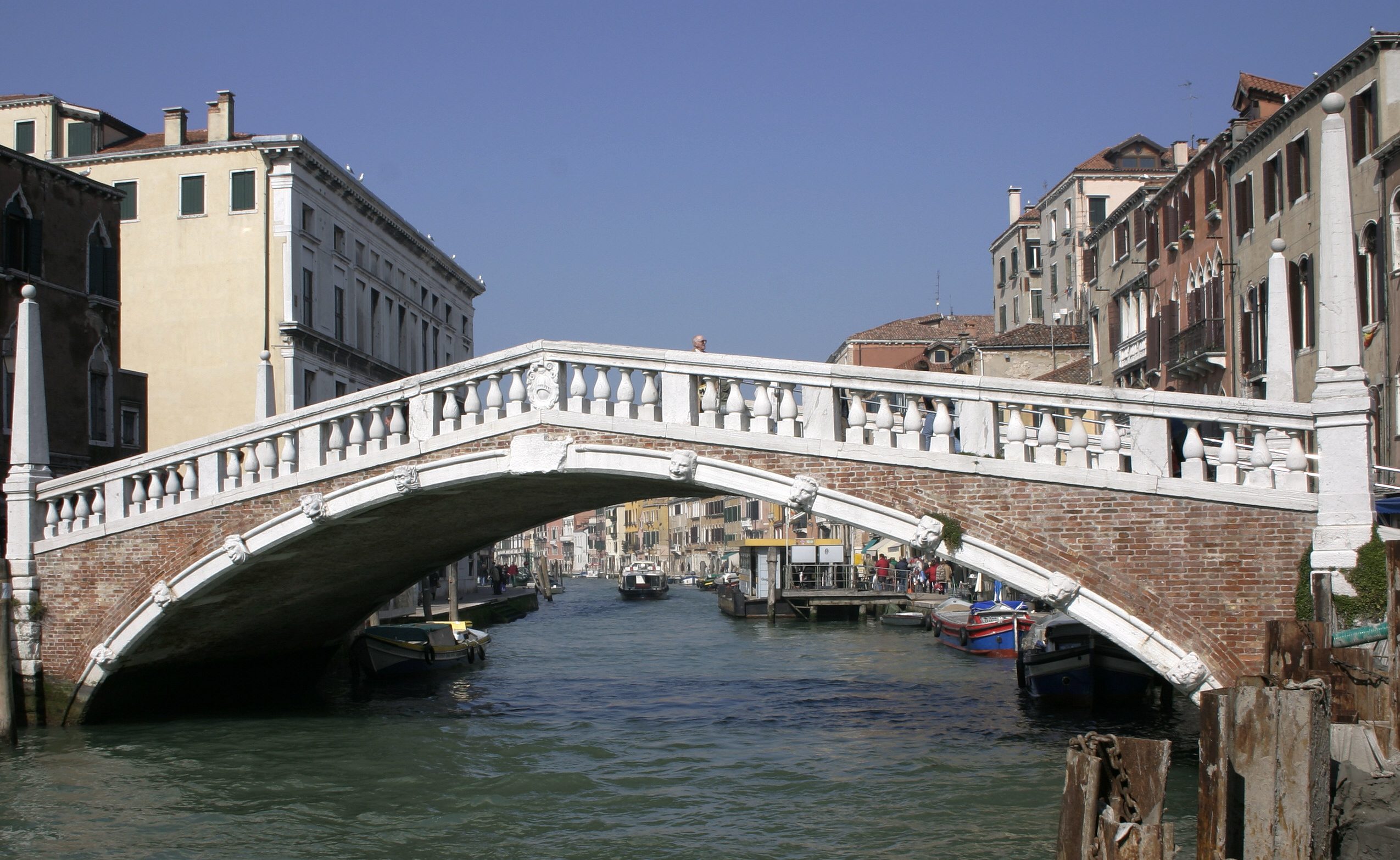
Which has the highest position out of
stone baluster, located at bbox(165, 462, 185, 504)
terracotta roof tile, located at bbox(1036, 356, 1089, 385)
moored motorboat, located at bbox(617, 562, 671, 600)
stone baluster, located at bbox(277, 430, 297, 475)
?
terracotta roof tile, located at bbox(1036, 356, 1089, 385)

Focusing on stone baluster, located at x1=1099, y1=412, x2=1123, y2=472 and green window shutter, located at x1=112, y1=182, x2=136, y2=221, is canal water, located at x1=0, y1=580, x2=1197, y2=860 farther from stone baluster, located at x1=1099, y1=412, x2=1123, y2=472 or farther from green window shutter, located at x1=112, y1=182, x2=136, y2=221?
green window shutter, located at x1=112, y1=182, x2=136, y2=221

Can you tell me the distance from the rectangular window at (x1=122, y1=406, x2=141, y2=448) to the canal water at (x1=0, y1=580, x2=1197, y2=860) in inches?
201

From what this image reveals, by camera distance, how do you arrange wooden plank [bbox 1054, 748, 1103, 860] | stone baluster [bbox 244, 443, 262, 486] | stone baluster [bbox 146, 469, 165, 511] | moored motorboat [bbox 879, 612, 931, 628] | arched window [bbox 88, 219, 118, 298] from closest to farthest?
wooden plank [bbox 1054, 748, 1103, 860] < stone baluster [bbox 244, 443, 262, 486] < stone baluster [bbox 146, 469, 165, 511] < arched window [bbox 88, 219, 118, 298] < moored motorboat [bbox 879, 612, 931, 628]

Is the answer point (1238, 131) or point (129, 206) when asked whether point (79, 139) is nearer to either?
point (129, 206)

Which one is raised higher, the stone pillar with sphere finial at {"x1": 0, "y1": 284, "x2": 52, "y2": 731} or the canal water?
the stone pillar with sphere finial at {"x1": 0, "y1": 284, "x2": 52, "y2": 731}

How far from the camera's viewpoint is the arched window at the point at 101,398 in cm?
1852

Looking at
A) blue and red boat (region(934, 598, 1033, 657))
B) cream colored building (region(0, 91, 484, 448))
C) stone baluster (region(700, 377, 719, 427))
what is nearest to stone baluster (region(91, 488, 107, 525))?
stone baluster (region(700, 377, 719, 427))

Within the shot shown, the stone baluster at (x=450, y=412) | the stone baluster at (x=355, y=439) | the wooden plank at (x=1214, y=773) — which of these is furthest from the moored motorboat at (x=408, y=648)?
the wooden plank at (x=1214, y=773)

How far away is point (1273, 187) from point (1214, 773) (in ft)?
52.9

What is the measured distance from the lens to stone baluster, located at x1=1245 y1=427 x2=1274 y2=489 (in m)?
8.30

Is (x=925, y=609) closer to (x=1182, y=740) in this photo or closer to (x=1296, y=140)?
(x=1296, y=140)

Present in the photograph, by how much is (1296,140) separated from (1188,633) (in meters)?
13.1

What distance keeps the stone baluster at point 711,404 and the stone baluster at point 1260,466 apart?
3573 mm

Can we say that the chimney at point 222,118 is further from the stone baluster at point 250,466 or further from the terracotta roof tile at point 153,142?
the stone baluster at point 250,466
